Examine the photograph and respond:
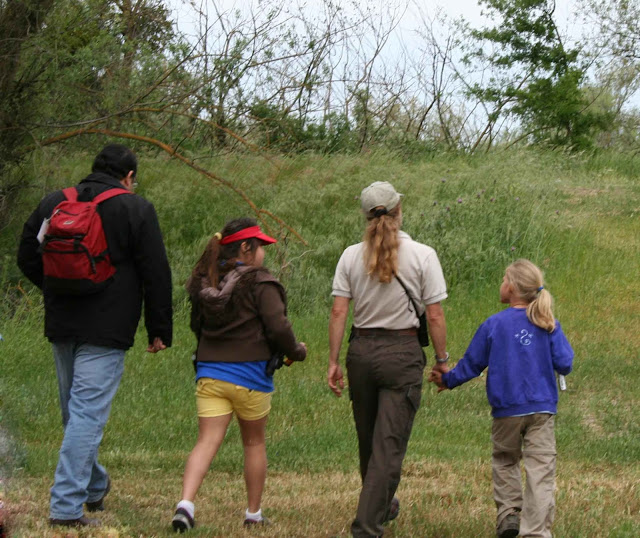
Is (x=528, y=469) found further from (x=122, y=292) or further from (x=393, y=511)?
(x=122, y=292)

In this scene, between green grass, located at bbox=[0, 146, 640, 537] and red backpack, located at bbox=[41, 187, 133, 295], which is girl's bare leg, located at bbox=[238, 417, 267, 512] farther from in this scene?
red backpack, located at bbox=[41, 187, 133, 295]

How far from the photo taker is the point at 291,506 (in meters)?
5.90

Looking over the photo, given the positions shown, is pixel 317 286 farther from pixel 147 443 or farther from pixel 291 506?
pixel 291 506

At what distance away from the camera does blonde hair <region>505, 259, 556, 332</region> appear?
4805mm

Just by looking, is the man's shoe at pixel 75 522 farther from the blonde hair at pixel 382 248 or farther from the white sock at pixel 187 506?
the blonde hair at pixel 382 248

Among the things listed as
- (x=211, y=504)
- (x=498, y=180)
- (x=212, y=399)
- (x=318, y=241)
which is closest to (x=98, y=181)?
(x=212, y=399)

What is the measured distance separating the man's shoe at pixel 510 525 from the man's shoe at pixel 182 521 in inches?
59.7

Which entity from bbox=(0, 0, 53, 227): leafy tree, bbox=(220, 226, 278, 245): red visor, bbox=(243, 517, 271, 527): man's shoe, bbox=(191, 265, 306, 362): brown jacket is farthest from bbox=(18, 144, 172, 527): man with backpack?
bbox=(0, 0, 53, 227): leafy tree

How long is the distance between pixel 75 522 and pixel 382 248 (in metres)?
1.94

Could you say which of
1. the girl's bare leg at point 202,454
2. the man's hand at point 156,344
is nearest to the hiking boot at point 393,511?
the girl's bare leg at point 202,454

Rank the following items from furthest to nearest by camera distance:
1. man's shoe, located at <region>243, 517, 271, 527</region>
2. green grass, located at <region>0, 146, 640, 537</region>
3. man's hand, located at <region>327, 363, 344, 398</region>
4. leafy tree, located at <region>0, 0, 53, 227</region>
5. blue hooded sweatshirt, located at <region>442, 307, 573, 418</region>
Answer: leafy tree, located at <region>0, 0, 53, 227</region> → green grass, located at <region>0, 146, 640, 537</region> → man's shoe, located at <region>243, 517, 271, 527</region> → man's hand, located at <region>327, 363, 344, 398</region> → blue hooded sweatshirt, located at <region>442, 307, 573, 418</region>

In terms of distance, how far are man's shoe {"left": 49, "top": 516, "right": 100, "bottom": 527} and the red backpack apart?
106 cm

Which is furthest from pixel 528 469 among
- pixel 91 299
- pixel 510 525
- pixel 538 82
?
pixel 538 82

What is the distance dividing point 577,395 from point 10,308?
751 cm
